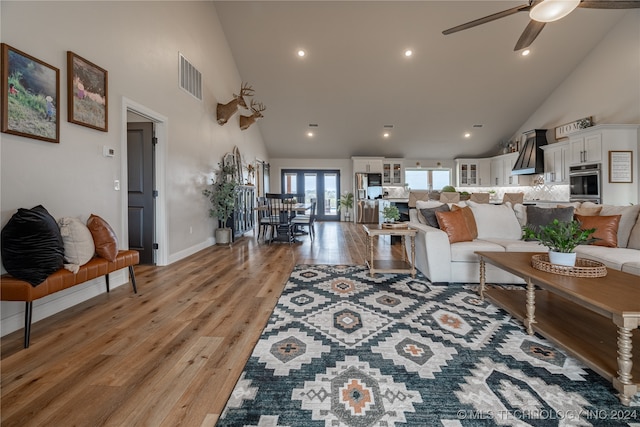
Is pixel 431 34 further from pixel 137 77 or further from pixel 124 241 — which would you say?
pixel 124 241

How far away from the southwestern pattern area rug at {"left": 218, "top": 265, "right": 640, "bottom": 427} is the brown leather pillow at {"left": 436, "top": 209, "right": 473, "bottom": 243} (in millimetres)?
934

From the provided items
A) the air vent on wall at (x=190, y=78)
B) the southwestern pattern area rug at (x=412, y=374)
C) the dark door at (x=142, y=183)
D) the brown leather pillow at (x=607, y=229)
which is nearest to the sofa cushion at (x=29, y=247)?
the southwestern pattern area rug at (x=412, y=374)

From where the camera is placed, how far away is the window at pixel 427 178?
405 inches

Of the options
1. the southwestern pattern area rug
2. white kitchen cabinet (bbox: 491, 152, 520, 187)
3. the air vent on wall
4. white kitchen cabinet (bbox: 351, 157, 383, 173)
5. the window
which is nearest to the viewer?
the southwestern pattern area rug

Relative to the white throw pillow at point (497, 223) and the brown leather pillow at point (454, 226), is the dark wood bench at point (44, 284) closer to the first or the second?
the brown leather pillow at point (454, 226)

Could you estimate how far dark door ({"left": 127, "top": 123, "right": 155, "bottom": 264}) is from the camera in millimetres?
3977

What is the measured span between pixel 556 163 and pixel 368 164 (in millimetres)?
5188

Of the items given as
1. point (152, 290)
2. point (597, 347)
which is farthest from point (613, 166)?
point (152, 290)

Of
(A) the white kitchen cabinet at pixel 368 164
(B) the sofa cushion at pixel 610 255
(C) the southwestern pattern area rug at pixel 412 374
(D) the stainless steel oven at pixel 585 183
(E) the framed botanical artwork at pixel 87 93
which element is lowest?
(C) the southwestern pattern area rug at pixel 412 374

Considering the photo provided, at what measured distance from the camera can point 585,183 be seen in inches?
227

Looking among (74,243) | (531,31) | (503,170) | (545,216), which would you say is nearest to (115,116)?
(74,243)

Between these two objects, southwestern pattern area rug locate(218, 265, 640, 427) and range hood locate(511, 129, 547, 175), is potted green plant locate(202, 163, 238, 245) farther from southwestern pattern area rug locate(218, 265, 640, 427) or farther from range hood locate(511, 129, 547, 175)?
range hood locate(511, 129, 547, 175)

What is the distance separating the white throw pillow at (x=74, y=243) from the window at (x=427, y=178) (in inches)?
376

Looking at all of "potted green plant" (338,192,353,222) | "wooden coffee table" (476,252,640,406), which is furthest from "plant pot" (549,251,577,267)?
"potted green plant" (338,192,353,222)
